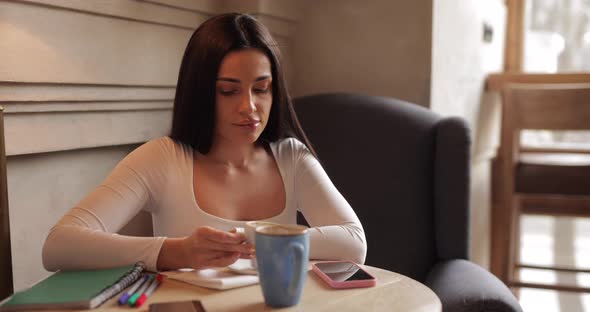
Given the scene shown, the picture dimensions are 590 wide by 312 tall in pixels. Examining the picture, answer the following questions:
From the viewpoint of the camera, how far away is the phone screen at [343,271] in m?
0.94

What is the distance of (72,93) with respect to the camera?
1393 millimetres

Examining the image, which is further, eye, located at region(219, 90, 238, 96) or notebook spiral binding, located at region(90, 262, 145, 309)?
eye, located at region(219, 90, 238, 96)

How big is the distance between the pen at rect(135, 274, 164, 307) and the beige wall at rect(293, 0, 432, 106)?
1318mm

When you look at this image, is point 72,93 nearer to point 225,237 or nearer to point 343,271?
point 225,237

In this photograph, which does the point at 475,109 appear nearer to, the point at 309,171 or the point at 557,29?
the point at 557,29

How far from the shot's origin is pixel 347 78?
215 cm

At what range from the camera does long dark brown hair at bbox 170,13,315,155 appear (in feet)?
4.11

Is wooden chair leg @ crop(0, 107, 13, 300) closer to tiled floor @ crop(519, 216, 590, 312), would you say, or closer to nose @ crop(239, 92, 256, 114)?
nose @ crop(239, 92, 256, 114)

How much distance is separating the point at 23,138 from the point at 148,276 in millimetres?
521

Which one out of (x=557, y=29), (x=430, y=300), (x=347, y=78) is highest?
(x=557, y=29)

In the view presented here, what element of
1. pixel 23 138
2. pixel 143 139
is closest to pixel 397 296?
pixel 23 138

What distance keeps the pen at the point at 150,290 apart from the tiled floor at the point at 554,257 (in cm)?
231

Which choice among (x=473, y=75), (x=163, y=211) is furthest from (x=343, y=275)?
(x=473, y=75)

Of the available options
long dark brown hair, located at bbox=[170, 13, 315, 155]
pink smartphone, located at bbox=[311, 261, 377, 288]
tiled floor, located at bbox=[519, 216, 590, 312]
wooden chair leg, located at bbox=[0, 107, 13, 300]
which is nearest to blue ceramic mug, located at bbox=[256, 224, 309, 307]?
pink smartphone, located at bbox=[311, 261, 377, 288]
